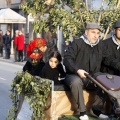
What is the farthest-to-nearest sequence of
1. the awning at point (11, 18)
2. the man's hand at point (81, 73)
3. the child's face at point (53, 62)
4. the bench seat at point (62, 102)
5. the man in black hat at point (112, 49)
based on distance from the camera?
1. the awning at point (11, 18)
2. the child's face at point (53, 62)
3. the man in black hat at point (112, 49)
4. the bench seat at point (62, 102)
5. the man's hand at point (81, 73)

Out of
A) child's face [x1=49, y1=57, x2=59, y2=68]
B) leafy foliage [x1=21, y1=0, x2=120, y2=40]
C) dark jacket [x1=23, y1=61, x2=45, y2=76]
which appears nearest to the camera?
child's face [x1=49, y1=57, x2=59, y2=68]

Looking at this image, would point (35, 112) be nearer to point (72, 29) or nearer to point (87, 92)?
point (87, 92)

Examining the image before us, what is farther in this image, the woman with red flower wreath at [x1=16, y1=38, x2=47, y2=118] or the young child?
the woman with red flower wreath at [x1=16, y1=38, x2=47, y2=118]

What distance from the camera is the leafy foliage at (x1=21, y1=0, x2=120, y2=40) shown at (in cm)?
1276

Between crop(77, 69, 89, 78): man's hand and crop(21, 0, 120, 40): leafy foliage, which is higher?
crop(21, 0, 120, 40): leafy foliage

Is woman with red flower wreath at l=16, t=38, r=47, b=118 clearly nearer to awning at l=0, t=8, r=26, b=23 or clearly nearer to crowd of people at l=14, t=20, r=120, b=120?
crowd of people at l=14, t=20, r=120, b=120

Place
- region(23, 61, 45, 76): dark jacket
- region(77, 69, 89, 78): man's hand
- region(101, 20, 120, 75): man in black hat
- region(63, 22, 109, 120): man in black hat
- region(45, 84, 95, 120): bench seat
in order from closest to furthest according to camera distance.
Result: region(77, 69, 89, 78): man's hand → region(45, 84, 95, 120): bench seat → region(63, 22, 109, 120): man in black hat → region(101, 20, 120, 75): man in black hat → region(23, 61, 45, 76): dark jacket

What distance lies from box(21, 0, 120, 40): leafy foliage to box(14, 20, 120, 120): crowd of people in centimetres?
528

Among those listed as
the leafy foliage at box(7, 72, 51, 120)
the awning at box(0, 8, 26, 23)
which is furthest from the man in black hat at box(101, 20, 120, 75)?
the awning at box(0, 8, 26, 23)

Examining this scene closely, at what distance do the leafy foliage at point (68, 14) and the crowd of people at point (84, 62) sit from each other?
17.3 ft

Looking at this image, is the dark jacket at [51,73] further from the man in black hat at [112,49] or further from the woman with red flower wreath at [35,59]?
the man in black hat at [112,49]

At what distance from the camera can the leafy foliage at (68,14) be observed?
12.8 meters

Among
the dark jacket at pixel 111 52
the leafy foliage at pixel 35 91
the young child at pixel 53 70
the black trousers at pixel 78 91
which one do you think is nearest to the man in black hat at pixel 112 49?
the dark jacket at pixel 111 52

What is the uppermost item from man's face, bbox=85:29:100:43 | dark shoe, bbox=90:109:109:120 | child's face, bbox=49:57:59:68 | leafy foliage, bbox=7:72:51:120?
man's face, bbox=85:29:100:43
